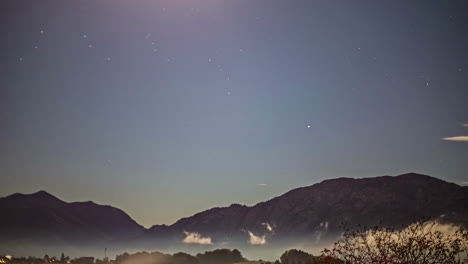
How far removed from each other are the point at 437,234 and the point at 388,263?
314 centimetres

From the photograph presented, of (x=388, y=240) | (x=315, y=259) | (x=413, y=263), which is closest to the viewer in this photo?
(x=413, y=263)

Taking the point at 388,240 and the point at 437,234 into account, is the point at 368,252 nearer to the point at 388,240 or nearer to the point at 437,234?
the point at 388,240

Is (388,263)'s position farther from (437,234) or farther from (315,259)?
(315,259)

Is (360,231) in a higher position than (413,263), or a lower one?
higher

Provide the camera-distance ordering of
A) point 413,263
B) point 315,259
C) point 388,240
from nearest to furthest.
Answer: point 413,263
point 388,240
point 315,259

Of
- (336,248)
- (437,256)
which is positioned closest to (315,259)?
(336,248)

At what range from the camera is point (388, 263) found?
26.4 m

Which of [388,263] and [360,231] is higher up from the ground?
[360,231]

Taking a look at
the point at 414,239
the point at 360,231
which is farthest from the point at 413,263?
the point at 360,231

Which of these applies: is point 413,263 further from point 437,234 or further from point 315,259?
point 315,259

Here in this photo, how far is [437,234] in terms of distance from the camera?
1042 inches

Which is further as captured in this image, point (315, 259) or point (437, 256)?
point (315, 259)

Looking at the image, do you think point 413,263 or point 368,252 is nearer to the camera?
point 413,263

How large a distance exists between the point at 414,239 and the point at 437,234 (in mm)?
1330
